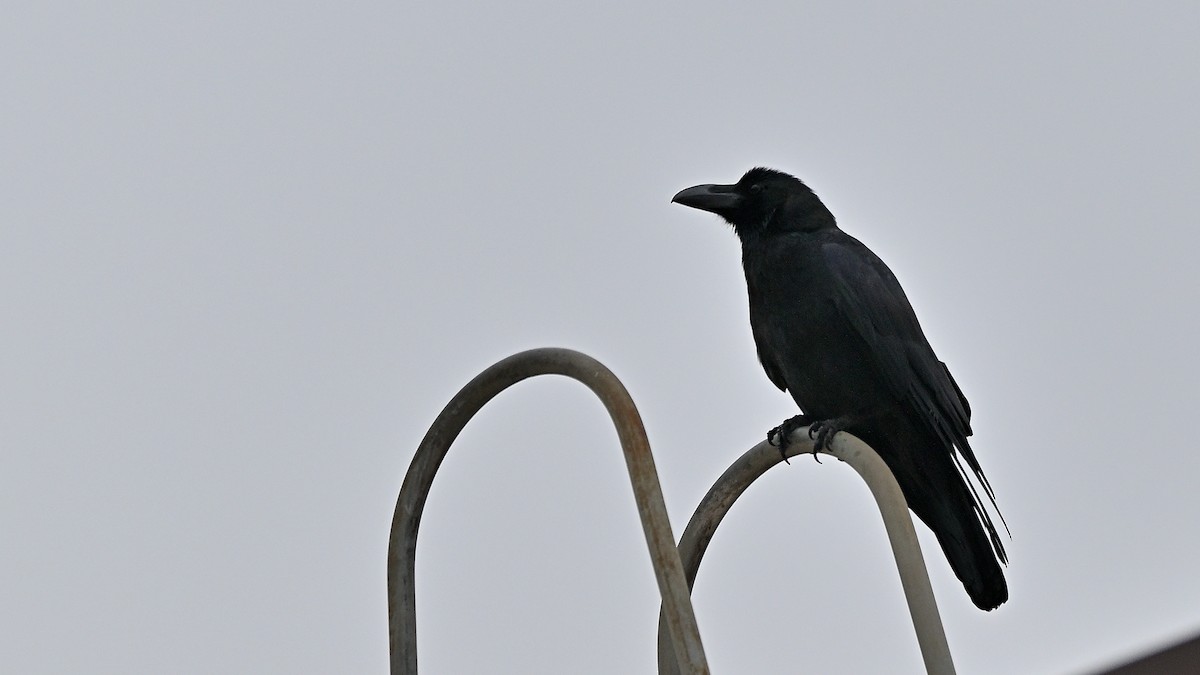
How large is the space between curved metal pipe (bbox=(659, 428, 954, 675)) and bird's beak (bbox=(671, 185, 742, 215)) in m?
1.40

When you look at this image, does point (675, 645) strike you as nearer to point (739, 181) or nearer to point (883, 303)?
point (883, 303)

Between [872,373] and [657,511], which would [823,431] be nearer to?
[872,373]

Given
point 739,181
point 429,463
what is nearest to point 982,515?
point 739,181

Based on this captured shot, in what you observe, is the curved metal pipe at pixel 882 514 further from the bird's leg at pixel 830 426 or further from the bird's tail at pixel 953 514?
the bird's tail at pixel 953 514

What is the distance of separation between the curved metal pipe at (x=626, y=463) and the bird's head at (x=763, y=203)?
2179 millimetres

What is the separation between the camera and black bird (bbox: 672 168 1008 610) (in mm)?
4426

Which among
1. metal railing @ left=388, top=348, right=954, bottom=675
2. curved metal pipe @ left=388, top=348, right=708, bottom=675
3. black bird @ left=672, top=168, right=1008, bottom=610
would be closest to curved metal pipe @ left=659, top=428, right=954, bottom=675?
metal railing @ left=388, top=348, right=954, bottom=675

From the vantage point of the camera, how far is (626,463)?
2.62m

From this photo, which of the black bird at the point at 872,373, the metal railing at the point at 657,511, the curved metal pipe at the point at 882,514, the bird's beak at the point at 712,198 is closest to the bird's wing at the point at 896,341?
the black bird at the point at 872,373

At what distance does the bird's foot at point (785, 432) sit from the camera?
138 inches

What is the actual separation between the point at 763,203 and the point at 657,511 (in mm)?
2805

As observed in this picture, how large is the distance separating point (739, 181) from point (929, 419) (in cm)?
132

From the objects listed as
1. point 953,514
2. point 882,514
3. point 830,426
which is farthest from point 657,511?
point 953,514

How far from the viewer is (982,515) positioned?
4270 mm
